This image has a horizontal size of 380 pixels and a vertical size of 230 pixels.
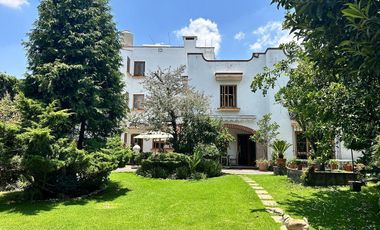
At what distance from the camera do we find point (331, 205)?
27.2 feet

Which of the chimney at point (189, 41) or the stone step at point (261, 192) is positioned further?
the chimney at point (189, 41)

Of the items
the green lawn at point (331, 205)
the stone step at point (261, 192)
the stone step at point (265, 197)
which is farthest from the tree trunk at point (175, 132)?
the stone step at point (265, 197)

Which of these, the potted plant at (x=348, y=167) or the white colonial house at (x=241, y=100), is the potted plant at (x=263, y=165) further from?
the potted plant at (x=348, y=167)

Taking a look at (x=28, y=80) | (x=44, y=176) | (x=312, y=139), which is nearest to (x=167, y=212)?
(x=44, y=176)

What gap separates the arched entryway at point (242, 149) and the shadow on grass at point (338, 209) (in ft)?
43.6

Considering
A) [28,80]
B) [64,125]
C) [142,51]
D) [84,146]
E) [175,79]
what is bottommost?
[84,146]

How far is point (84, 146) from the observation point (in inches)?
436

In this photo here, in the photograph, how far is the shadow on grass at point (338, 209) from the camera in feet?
20.8

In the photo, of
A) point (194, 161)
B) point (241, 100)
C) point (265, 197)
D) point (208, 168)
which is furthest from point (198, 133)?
point (265, 197)

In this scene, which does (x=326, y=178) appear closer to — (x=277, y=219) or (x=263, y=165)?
(x=277, y=219)

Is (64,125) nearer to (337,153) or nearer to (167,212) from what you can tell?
(167,212)

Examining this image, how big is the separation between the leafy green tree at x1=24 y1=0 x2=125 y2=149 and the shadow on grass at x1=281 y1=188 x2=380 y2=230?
7.95 m

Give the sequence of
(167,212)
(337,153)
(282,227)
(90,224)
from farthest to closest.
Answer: (337,153)
(167,212)
(90,224)
(282,227)

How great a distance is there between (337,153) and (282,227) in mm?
18476
